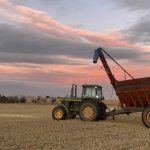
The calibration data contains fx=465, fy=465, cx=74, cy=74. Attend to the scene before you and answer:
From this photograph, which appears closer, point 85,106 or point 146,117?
point 146,117

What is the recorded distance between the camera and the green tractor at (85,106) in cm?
3059

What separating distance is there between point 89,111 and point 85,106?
1.40 ft

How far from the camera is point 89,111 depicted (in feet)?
101

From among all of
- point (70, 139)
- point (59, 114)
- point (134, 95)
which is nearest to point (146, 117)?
point (134, 95)

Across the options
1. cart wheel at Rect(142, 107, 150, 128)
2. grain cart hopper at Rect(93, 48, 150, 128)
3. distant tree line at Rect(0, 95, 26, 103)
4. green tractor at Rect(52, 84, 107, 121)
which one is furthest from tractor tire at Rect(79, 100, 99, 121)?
distant tree line at Rect(0, 95, 26, 103)

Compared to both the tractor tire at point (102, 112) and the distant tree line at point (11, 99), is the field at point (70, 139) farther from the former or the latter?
the distant tree line at point (11, 99)

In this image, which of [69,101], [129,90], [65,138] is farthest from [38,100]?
[65,138]

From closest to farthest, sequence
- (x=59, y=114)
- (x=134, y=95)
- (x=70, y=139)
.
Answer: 1. (x=70, y=139)
2. (x=134, y=95)
3. (x=59, y=114)

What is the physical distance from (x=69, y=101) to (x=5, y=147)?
655 inches

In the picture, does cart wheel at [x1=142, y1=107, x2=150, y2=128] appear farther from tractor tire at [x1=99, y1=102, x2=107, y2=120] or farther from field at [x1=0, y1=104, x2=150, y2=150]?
tractor tire at [x1=99, y1=102, x2=107, y2=120]

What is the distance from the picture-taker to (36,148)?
16594mm

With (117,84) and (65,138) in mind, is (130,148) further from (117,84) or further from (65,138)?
(117,84)

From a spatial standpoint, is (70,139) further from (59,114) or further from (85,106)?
(59,114)

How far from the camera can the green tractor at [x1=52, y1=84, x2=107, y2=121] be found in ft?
100
